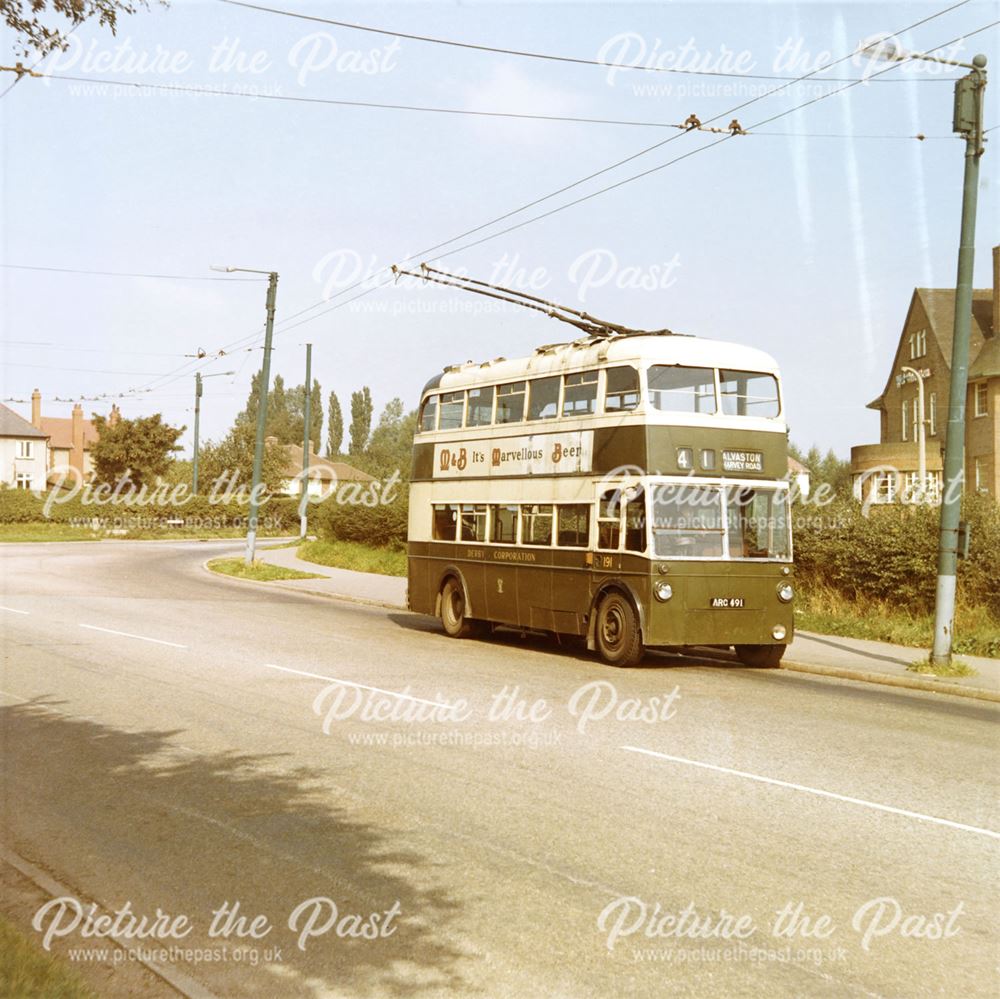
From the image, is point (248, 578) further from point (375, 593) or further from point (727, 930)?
point (727, 930)

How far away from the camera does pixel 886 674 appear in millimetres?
14703

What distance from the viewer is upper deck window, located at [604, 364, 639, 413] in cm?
1539

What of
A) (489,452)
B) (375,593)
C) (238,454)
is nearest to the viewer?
(489,452)

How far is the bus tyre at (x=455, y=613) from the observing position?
62.8 feet

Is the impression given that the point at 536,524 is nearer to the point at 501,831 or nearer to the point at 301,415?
the point at 501,831

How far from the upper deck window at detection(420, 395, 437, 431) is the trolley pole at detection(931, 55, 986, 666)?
355 inches

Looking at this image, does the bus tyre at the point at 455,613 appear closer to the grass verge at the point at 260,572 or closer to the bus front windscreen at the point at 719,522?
the bus front windscreen at the point at 719,522

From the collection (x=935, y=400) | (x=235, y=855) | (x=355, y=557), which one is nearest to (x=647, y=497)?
(x=235, y=855)

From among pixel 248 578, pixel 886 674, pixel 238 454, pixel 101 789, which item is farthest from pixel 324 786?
pixel 238 454

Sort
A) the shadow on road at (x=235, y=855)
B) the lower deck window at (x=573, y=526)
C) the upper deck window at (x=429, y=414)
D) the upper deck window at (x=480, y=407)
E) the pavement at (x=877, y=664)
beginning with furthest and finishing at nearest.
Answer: the upper deck window at (x=429, y=414), the upper deck window at (x=480, y=407), the lower deck window at (x=573, y=526), the pavement at (x=877, y=664), the shadow on road at (x=235, y=855)

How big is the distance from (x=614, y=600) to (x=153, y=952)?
1094cm

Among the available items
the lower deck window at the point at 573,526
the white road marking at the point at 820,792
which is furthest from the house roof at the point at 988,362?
the white road marking at the point at 820,792

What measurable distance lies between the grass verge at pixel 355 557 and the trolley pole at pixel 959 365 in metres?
21.6

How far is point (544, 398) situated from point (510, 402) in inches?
39.4
